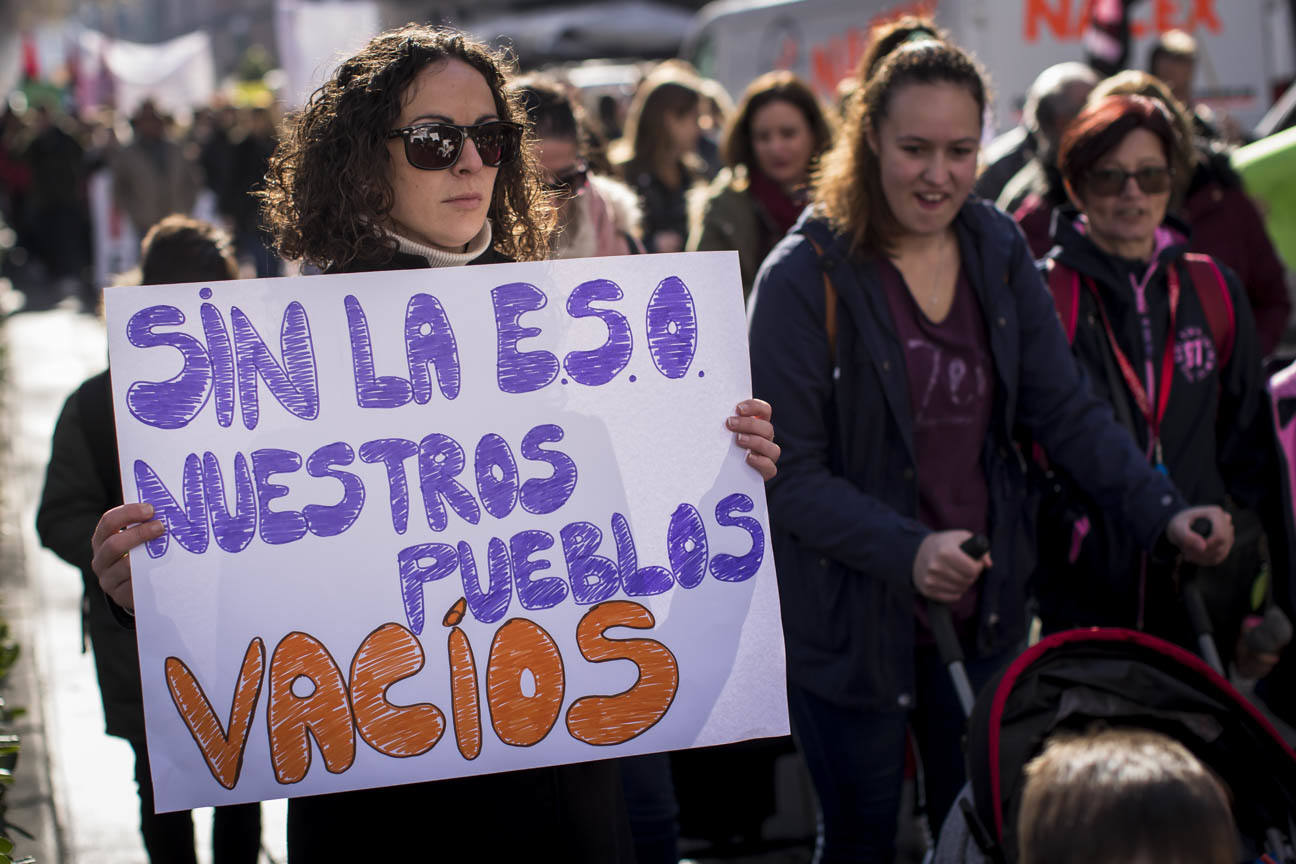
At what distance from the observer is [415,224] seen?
223 centimetres


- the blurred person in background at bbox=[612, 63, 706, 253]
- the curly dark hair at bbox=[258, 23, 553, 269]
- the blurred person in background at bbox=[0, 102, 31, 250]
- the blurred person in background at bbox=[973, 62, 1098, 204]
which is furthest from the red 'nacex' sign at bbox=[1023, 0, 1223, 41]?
the blurred person in background at bbox=[0, 102, 31, 250]

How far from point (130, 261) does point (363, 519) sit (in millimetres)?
14172

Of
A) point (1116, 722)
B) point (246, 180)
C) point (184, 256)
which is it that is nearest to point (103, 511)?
point (184, 256)

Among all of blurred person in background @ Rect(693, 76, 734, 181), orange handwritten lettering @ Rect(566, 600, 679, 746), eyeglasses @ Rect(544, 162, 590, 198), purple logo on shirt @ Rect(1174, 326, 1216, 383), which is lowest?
orange handwritten lettering @ Rect(566, 600, 679, 746)

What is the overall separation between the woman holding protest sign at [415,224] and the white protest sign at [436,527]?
0.06 metres

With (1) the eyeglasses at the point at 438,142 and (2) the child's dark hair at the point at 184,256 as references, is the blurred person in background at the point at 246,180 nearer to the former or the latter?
(2) the child's dark hair at the point at 184,256

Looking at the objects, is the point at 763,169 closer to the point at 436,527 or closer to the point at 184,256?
the point at 184,256

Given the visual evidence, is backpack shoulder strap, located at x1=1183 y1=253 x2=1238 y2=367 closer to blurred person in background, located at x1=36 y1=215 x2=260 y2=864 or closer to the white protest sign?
the white protest sign

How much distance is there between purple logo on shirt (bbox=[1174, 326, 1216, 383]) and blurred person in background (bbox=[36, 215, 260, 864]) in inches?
85.5

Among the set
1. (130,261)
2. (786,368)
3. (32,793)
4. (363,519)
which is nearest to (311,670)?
(363,519)

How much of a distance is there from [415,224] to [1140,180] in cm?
199

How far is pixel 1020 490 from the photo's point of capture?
310 cm

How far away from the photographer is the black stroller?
240 centimetres

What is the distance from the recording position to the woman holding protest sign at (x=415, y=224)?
6.98 feet
